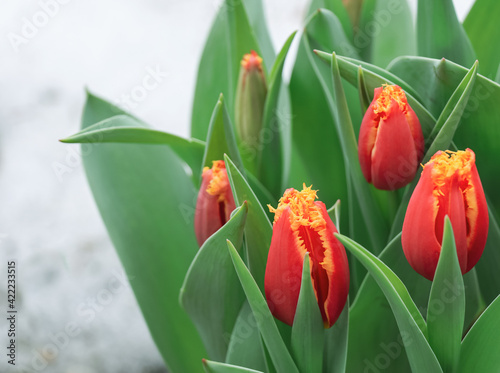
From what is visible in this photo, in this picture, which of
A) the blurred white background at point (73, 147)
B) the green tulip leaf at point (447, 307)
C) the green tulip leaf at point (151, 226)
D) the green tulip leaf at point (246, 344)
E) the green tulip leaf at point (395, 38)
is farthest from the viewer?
the blurred white background at point (73, 147)

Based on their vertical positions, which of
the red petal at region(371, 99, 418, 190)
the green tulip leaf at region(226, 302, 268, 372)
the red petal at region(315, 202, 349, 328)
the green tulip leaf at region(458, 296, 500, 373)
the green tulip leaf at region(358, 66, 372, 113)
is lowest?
the green tulip leaf at region(226, 302, 268, 372)

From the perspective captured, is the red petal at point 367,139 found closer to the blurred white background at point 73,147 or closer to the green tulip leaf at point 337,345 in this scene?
the green tulip leaf at point 337,345

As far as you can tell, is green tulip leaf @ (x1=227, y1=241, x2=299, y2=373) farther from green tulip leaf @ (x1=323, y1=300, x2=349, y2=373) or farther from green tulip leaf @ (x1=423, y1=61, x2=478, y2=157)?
green tulip leaf @ (x1=423, y1=61, x2=478, y2=157)

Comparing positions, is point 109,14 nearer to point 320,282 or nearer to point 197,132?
point 197,132

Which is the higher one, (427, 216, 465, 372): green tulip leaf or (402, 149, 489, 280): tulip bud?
(402, 149, 489, 280): tulip bud

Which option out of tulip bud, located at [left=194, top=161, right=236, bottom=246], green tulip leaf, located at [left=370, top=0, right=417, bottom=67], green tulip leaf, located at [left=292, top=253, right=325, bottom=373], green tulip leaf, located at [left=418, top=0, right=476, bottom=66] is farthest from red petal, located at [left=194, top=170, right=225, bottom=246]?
green tulip leaf, located at [left=370, top=0, right=417, bottom=67]

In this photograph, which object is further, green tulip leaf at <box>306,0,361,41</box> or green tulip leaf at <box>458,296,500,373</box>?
green tulip leaf at <box>306,0,361,41</box>

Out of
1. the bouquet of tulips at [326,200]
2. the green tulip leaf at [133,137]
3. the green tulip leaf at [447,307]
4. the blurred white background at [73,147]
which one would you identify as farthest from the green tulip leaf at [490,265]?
the blurred white background at [73,147]

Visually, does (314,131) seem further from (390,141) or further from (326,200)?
(390,141)
